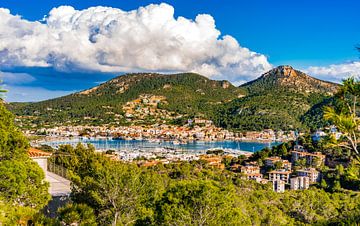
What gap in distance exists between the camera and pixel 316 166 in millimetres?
37625

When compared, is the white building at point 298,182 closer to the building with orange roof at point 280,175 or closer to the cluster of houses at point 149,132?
the building with orange roof at point 280,175

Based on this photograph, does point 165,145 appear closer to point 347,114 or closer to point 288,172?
point 288,172

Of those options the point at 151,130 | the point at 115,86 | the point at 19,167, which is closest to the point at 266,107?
the point at 151,130

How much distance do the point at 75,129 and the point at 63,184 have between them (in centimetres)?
7517

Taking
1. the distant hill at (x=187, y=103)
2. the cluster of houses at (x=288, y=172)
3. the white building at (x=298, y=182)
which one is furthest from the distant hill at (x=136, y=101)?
the white building at (x=298, y=182)

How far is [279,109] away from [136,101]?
42145 mm

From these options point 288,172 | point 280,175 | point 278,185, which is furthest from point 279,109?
point 278,185

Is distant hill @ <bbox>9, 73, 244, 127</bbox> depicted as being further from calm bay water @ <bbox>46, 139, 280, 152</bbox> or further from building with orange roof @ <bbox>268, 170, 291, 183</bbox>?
building with orange roof @ <bbox>268, 170, 291, 183</bbox>

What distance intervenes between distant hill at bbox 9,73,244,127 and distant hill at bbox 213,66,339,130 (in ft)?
28.8

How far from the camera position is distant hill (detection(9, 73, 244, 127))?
98938 millimetres

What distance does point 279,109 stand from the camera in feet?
307

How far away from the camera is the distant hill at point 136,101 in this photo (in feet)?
325

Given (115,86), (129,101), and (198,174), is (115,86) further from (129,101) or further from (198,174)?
(198,174)

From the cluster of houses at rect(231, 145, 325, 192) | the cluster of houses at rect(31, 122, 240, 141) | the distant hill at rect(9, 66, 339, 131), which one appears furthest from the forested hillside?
the distant hill at rect(9, 66, 339, 131)
